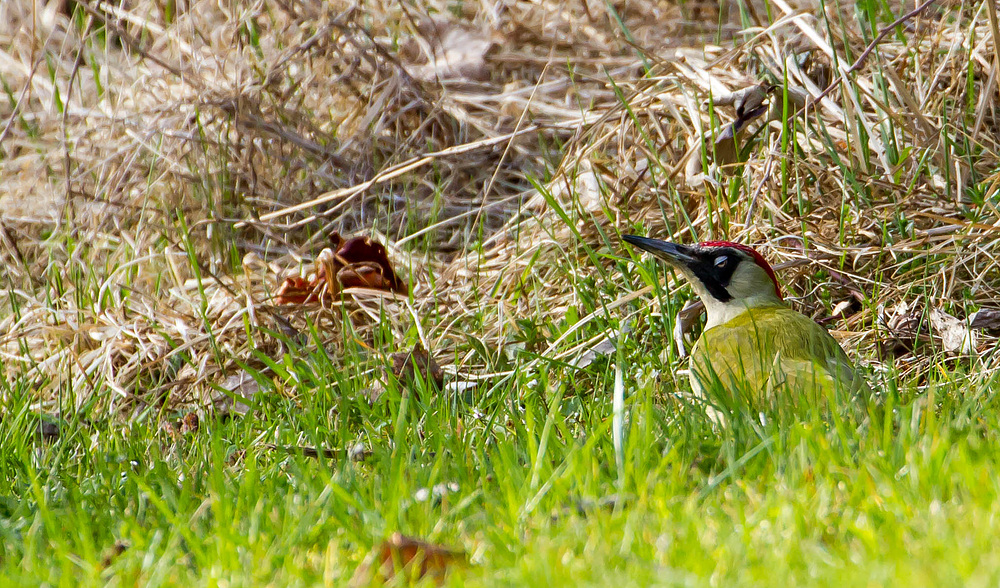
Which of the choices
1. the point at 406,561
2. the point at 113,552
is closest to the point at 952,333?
the point at 406,561

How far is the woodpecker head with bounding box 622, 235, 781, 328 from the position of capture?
12.2ft

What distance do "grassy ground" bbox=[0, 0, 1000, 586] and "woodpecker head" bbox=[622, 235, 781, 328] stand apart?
6.8 inches

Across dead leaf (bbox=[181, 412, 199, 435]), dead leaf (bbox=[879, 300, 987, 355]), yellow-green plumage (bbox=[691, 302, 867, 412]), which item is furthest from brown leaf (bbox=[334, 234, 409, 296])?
dead leaf (bbox=[879, 300, 987, 355])

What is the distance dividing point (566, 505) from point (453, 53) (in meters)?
4.57

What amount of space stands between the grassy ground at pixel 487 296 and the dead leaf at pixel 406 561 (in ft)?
0.17

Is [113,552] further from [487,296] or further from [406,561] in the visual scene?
[487,296]

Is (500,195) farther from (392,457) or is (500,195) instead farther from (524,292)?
(392,457)

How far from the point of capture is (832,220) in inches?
165

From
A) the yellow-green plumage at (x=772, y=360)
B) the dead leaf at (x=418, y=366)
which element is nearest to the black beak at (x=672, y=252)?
the yellow-green plumage at (x=772, y=360)

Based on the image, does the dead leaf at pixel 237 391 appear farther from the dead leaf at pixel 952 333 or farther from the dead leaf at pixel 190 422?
the dead leaf at pixel 952 333

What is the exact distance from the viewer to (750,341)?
11.1 feet

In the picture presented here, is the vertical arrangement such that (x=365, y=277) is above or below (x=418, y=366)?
above

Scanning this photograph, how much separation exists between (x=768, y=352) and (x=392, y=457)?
1.24 m

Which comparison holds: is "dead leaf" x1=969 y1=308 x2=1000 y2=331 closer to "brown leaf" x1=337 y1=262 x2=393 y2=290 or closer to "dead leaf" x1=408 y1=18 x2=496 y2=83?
"brown leaf" x1=337 y1=262 x2=393 y2=290
